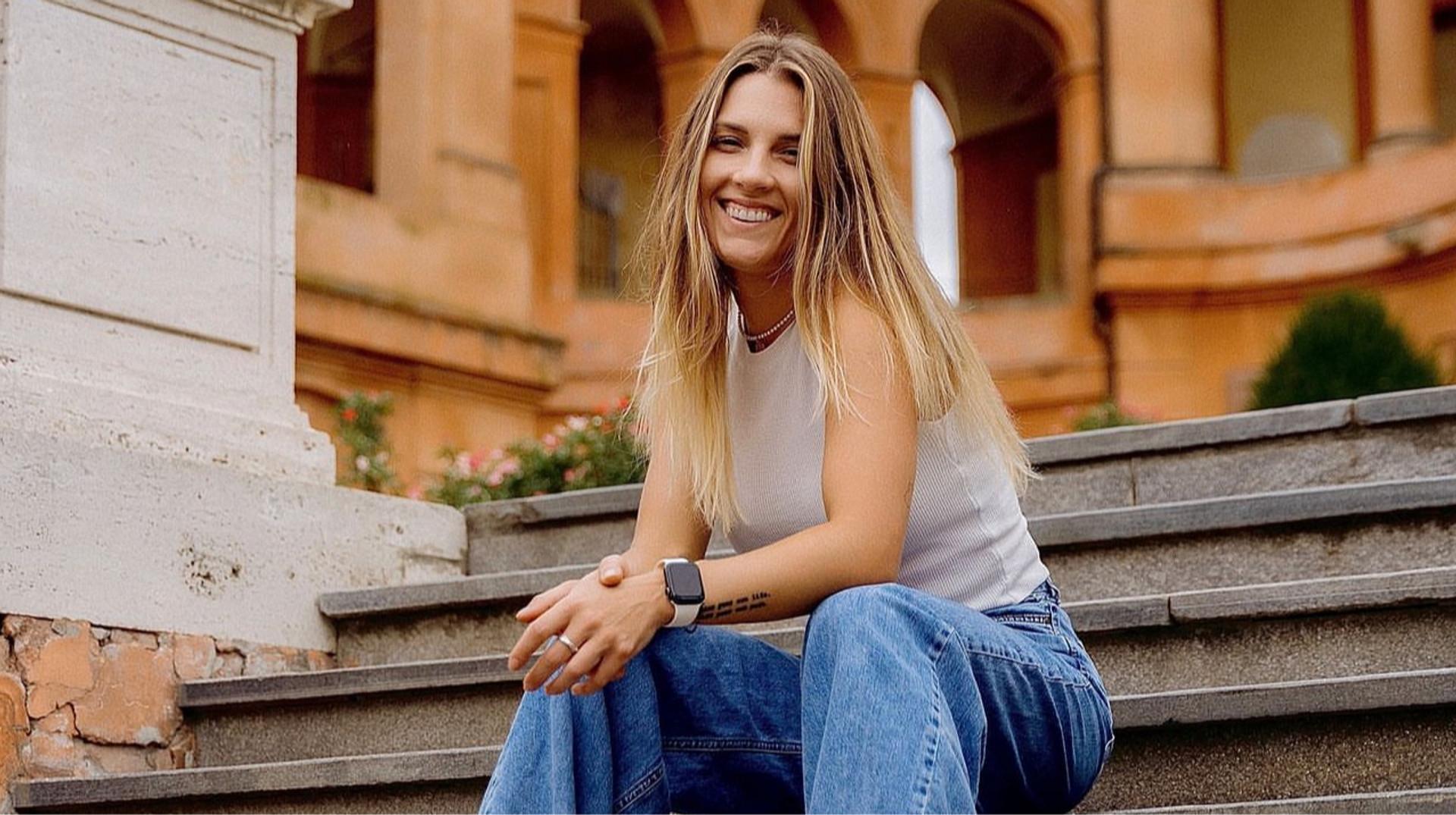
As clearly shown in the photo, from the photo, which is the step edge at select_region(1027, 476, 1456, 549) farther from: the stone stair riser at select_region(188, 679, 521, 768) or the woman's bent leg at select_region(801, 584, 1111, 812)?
the woman's bent leg at select_region(801, 584, 1111, 812)

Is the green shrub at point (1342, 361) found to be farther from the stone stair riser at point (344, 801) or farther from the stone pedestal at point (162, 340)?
the stone stair riser at point (344, 801)

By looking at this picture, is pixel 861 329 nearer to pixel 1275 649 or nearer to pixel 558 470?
pixel 1275 649

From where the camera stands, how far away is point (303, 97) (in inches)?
679

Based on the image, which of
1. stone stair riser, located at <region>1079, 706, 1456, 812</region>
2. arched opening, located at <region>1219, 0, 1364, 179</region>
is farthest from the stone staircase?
arched opening, located at <region>1219, 0, 1364, 179</region>

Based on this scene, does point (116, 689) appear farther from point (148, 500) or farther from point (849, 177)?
point (849, 177)

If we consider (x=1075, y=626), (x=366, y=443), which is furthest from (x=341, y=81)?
(x=1075, y=626)

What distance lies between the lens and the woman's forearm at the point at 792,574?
2.71 meters

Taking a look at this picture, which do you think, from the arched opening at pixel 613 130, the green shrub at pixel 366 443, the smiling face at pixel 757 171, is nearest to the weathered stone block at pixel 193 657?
Answer: the smiling face at pixel 757 171

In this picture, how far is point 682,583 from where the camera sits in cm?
271

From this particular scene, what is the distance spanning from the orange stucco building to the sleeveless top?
33.8 ft

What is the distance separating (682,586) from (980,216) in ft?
57.1

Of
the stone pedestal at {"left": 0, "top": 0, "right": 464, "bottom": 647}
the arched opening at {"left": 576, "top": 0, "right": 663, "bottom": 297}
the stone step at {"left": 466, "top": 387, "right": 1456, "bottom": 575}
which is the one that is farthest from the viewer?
the arched opening at {"left": 576, "top": 0, "right": 663, "bottom": 297}

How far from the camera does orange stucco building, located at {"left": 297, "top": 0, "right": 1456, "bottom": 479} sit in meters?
14.0

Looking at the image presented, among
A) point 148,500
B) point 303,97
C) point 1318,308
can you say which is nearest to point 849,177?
point 148,500
